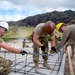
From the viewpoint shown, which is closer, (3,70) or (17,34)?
(3,70)

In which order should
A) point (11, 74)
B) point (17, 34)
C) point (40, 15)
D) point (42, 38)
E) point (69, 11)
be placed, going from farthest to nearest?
point (69, 11) → point (40, 15) → point (17, 34) → point (42, 38) → point (11, 74)

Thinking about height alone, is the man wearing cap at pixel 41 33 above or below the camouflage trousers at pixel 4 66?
above

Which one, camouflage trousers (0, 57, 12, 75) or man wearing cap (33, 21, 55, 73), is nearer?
camouflage trousers (0, 57, 12, 75)

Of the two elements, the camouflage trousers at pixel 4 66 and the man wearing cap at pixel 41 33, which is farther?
the man wearing cap at pixel 41 33

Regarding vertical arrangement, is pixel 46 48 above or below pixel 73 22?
below

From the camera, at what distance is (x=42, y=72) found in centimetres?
663

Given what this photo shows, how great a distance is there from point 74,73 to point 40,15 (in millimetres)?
99527

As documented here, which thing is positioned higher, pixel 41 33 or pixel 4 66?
pixel 41 33

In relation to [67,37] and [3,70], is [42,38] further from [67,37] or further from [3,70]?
[3,70]

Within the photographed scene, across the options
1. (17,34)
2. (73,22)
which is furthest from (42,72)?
(17,34)

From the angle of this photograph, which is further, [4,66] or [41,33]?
[41,33]

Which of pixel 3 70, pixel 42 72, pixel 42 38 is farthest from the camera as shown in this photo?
pixel 42 38

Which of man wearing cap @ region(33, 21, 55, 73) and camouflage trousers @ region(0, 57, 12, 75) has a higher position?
man wearing cap @ region(33, 21, 55, 73)

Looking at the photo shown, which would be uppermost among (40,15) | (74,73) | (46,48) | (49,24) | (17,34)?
(40,15)
